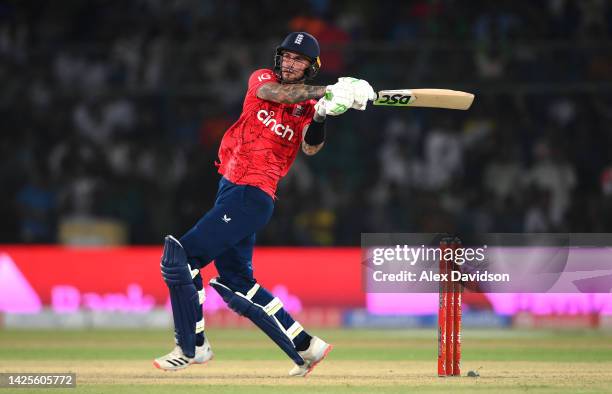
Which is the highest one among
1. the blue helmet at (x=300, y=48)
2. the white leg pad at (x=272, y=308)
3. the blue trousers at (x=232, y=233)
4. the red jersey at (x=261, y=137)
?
→ the blue helmet at (x=300, y=48)

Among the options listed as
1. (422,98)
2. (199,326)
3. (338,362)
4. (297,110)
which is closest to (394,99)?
(422,98)

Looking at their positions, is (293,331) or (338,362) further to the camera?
(338,362)

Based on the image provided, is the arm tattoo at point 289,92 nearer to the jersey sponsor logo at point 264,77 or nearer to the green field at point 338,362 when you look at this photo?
the jersey sponsor logo at point 264,77

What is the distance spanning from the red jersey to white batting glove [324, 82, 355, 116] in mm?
350

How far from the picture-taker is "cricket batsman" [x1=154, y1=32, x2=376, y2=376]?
685 centimetres

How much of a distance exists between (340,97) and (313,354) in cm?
167

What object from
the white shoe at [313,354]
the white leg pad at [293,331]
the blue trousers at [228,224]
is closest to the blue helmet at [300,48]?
the blue trousers at [228,224]

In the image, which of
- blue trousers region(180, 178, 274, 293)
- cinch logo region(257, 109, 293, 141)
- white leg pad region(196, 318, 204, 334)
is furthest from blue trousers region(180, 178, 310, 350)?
cinch logo region(257, 109, 293, 141)

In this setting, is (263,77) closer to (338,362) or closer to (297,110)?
(297,110)

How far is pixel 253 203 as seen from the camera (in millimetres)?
6965

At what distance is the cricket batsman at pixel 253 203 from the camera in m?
6.85

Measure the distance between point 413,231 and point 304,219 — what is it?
1382 mm

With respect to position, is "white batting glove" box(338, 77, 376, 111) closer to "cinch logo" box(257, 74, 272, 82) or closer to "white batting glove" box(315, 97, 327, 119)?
"white batting glove" box(315, 97, 327, 119)

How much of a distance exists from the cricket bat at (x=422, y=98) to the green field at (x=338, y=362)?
5.51ft
